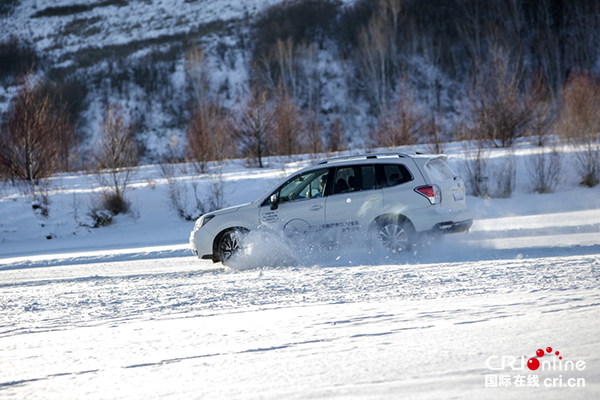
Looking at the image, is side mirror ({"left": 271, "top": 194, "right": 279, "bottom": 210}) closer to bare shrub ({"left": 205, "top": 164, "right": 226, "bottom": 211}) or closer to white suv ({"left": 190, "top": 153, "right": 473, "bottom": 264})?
white suv ({"left": 190, "top": 153, "right": 473, "bottom": 264})

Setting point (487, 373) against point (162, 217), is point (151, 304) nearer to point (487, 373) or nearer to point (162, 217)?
point (487, 373)

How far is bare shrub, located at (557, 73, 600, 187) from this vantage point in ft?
60.5

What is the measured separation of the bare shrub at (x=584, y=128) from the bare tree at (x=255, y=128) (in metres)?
15.0

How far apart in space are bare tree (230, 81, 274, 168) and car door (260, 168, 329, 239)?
19.7 meters

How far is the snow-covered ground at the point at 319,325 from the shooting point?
3.43 metres

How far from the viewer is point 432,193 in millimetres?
8508

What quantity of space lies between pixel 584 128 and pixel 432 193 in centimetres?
1514

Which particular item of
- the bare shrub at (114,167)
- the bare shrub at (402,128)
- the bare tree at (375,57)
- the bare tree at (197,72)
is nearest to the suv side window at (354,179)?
the bare shrub at (114,167)

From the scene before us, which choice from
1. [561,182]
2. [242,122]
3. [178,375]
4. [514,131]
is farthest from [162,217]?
[514,131]

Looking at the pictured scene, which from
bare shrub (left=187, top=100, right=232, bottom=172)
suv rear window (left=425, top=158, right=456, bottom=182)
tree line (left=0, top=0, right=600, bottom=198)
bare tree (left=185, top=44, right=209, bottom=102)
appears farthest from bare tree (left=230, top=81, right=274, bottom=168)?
bare tree (left=185, top=44, right=209, bottom=102)

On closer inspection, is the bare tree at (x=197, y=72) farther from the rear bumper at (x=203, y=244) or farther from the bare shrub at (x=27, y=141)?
the rear bumper at (x=203, y=244)

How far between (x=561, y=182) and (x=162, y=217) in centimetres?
1482

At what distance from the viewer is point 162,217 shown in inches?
751

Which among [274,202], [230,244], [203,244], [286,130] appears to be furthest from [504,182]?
→ [286,130]
